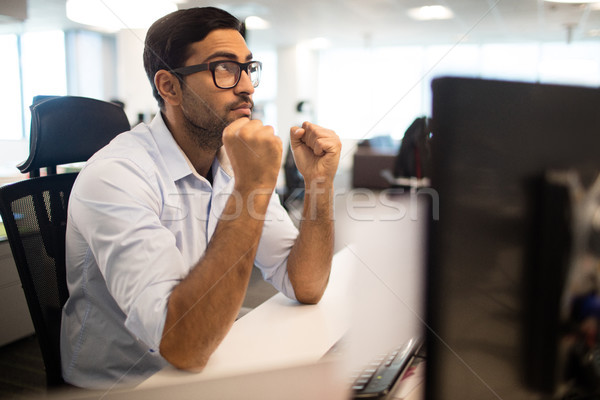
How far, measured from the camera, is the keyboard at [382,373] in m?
0.48

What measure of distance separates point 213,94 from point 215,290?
555 millimetres

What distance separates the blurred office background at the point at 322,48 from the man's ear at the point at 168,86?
110cm

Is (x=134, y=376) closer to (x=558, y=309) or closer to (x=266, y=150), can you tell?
(x=266, y=150)

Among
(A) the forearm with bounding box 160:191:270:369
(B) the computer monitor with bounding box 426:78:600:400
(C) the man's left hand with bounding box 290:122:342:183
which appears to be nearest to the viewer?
(B) the computer monitor with bounding box 426:78:600:400

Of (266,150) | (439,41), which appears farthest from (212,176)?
(439,41)

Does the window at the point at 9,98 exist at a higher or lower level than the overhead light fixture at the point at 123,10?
lower

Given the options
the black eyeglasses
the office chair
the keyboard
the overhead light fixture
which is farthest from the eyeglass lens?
the overhead light fixture

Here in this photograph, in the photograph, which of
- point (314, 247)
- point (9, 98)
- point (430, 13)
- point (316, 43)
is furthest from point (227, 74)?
point (316, 43)

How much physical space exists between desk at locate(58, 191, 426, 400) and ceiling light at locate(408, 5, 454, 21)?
5.60 metres

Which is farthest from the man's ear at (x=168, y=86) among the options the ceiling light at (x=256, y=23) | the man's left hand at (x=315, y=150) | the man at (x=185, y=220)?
the ceiling light at (x=256, y=23)

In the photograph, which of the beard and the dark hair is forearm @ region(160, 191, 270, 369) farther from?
the dark hair

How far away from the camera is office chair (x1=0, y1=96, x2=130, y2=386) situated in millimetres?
817

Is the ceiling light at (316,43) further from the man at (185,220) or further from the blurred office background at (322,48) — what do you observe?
the man at (185,220)

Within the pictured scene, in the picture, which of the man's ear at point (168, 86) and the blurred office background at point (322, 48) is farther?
the blurred office background at point (322, 48)
